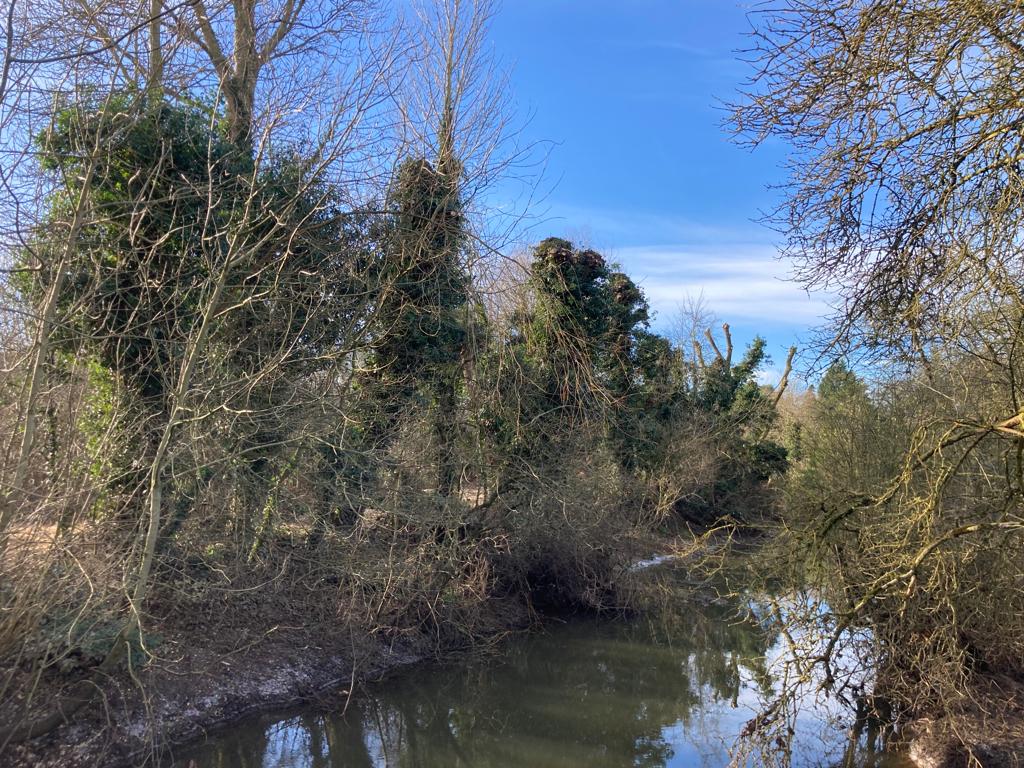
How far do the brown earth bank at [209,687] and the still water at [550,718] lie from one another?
10.7 inches

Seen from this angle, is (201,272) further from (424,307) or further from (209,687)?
(209,687)

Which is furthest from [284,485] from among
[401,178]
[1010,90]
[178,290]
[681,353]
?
[681,353]

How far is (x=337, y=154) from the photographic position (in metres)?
6.80

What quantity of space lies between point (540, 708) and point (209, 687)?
4.19 metres

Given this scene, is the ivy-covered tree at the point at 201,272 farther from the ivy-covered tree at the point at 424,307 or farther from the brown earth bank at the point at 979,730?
the brown earth bank at the point at 979,730

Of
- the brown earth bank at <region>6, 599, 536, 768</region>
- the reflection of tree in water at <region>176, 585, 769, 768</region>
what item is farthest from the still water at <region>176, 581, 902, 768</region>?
the brown earth bank at <region>6, 599, 536, 768</region>

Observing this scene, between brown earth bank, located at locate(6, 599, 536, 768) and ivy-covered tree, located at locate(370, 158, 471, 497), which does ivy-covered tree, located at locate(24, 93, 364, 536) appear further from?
brown earth bank, located at locate(6, 599, 536, 768)

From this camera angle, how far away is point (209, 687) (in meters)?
8.22

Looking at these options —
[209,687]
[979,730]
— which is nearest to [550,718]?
[209,687]

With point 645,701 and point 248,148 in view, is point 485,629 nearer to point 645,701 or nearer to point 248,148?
point 645,701

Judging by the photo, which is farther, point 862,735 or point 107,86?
point 862,735

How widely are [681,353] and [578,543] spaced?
451 inches

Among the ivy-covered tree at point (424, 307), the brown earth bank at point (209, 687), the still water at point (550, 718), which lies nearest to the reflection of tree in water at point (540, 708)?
the still water at point (550, 718)

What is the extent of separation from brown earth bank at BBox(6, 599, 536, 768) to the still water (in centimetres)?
27
